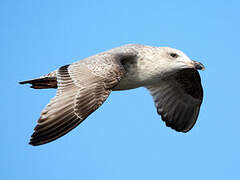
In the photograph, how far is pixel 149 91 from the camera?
11430mm

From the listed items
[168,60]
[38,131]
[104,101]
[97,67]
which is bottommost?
[38,131]

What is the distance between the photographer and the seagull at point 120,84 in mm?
7441

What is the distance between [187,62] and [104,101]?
2.65 m

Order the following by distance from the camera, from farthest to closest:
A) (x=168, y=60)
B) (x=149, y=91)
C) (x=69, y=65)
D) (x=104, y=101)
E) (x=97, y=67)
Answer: (x=149, y=91), (x=168, y=60), (x=69, y=65), (x=97, y=67), (x=104, y=101)

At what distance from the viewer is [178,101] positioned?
11.6 metres

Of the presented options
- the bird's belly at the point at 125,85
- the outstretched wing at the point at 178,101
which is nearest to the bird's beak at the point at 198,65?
the bird's belly at the point at 125,85

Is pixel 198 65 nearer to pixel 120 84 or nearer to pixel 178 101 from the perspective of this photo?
pixel 120 84

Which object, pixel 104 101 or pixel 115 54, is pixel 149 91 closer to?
pixel 115 54

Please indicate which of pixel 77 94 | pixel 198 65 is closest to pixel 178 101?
pixel 198 65

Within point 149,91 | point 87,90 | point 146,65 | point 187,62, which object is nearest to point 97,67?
point 87,90

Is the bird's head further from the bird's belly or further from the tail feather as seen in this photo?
the tail feather

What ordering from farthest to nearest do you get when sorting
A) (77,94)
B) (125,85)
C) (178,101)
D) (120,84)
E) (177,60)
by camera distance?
1. (178,101)
2. (177,60)
3. (125,85)
4. (120,84)
5. (77,94)

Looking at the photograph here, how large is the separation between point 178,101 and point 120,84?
265 cm

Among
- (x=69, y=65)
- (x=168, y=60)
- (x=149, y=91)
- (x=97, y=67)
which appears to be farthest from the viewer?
(x=149, y=91)
